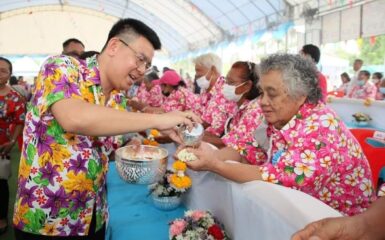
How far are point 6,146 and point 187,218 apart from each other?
2101mm

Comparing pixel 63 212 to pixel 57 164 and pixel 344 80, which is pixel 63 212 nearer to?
pixel 57 164

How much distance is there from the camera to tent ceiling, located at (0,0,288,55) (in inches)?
671

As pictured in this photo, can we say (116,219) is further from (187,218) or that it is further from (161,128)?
(161,128)

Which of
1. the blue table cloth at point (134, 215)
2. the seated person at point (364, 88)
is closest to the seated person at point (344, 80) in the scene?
the seated person at point (364, 88)

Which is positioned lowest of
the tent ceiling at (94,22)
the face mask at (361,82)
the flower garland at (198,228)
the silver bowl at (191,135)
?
the flower garland at (198,228)

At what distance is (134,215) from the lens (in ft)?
6.88

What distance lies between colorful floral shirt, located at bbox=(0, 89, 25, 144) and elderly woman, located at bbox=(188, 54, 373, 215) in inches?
85.0

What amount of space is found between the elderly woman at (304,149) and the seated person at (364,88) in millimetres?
6503

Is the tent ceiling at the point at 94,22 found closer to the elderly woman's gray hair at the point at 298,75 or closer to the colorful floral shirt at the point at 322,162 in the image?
the elderly woman's gray hair at the point at 298,75

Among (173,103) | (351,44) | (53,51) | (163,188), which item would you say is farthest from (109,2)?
(163,188)

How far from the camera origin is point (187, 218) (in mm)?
1675

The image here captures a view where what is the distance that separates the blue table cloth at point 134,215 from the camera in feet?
6.12

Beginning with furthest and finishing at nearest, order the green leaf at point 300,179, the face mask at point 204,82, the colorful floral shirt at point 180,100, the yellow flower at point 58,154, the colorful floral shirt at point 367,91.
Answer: the colorful floral shirt at point 367,91, the colorful floral shirt at point 180,100, the face mask at point 204,82, the green leaf at point 300,179, the yellow flower at point 58,154

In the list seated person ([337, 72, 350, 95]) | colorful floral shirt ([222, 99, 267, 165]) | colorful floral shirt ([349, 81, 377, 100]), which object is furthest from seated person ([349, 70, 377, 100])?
colorful floral shirt ([222, 99, 267, 165])
